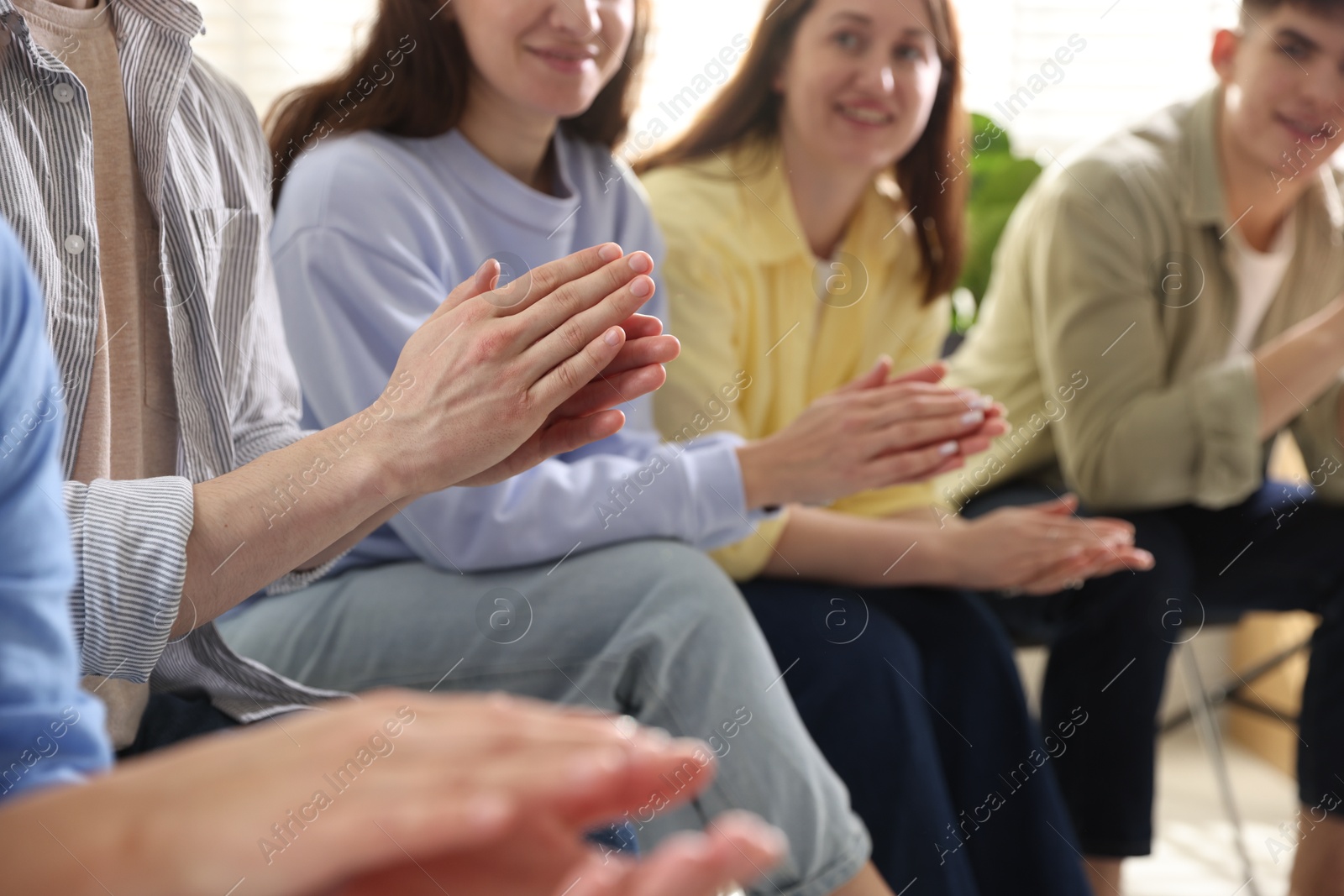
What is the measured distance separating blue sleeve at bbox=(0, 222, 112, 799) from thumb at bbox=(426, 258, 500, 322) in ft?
0.99

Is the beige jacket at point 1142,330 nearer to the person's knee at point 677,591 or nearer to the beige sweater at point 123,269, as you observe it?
the person's knee at point 677,591

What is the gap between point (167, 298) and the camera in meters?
0.78

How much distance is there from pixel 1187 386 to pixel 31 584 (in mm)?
1302

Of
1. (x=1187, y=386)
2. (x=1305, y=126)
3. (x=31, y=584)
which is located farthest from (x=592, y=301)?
(x=1305, y=126)

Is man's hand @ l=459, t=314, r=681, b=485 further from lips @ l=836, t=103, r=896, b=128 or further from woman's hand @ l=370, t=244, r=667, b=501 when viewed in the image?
lips @ l=836, t=103, r=896, b=128

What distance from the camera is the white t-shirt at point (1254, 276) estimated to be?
1.51m

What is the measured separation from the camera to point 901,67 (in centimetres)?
129

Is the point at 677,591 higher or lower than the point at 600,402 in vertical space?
lower

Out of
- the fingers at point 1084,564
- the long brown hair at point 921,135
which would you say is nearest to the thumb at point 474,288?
the long brown hair at point 921,135

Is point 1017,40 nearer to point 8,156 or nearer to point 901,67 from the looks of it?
point 901,67

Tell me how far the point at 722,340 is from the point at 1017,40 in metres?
1.33

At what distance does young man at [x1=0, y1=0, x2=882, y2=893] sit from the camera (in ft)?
2.24

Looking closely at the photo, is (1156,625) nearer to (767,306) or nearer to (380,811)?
(767,306)

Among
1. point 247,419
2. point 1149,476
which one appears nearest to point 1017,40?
point 1149,476
